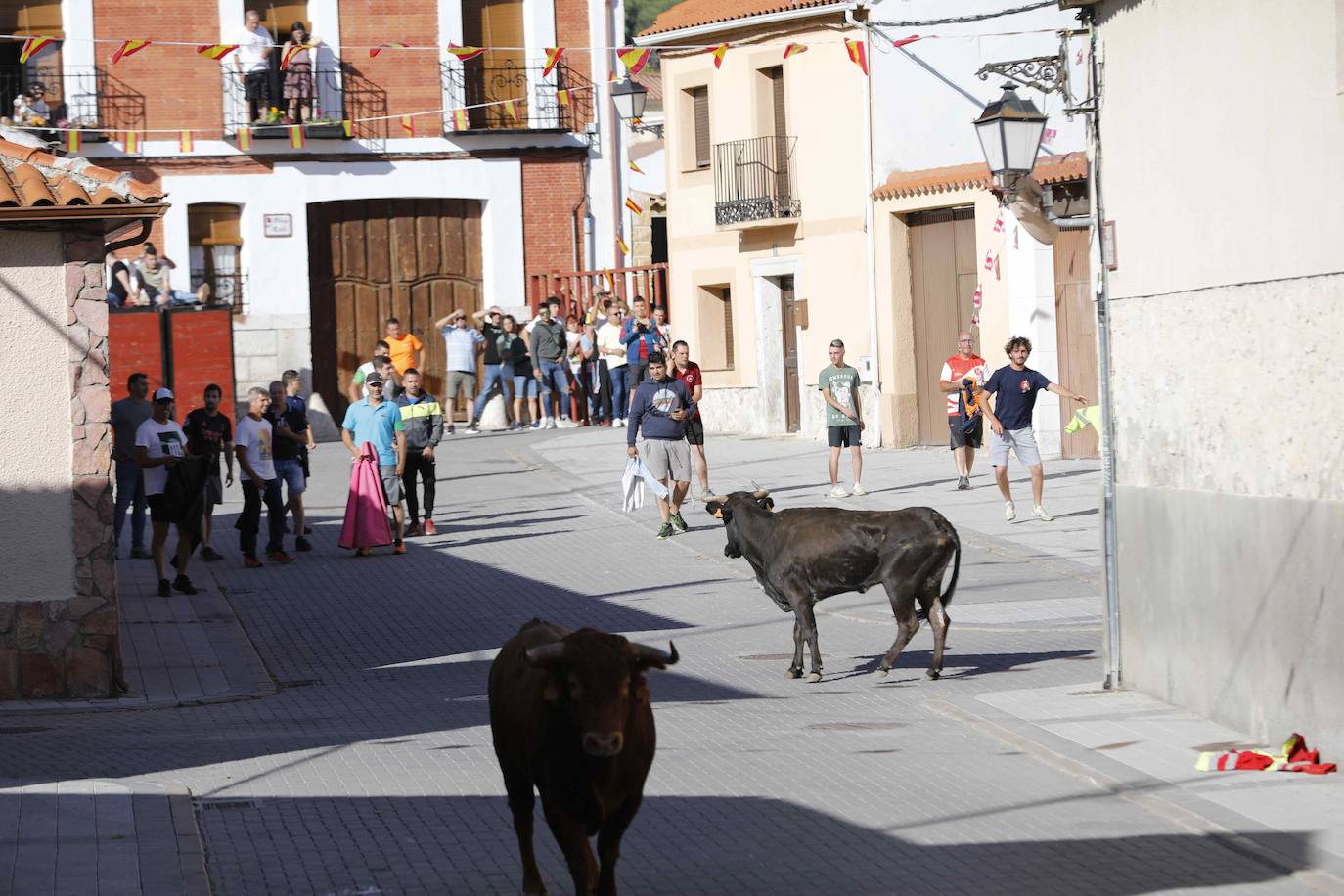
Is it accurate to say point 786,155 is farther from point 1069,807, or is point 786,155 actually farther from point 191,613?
point 1069,807

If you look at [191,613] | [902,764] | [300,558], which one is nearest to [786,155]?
[300,558]

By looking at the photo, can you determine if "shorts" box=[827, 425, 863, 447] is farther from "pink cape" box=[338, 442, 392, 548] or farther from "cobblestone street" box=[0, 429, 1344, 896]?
"pink cape" box=[338, 442, 392, 548]

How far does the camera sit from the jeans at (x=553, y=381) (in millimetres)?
31703

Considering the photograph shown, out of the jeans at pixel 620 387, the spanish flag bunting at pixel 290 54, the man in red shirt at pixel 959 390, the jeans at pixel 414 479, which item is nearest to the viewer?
the jeans at pixel 414 479

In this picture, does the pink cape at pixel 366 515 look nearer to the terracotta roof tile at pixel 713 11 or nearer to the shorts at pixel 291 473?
the shorts at pixel 291 473

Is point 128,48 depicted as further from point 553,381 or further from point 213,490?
point 213,490

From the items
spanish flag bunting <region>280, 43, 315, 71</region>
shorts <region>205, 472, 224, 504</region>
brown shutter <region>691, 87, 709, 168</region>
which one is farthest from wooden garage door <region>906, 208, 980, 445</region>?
shorts <region>205, 472, 224, 504</region>

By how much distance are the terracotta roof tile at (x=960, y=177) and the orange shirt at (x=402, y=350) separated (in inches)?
312

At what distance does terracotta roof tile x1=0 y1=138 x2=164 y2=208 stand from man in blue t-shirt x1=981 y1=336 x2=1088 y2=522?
31.9 ft

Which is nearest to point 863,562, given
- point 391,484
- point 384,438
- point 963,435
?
point 391,484

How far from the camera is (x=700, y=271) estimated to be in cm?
3244

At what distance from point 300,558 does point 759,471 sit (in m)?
7.12

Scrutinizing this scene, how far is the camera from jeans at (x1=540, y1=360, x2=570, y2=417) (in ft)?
104

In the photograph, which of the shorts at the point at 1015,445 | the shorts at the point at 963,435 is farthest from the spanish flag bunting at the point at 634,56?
the shorts at the point at 1015,445
